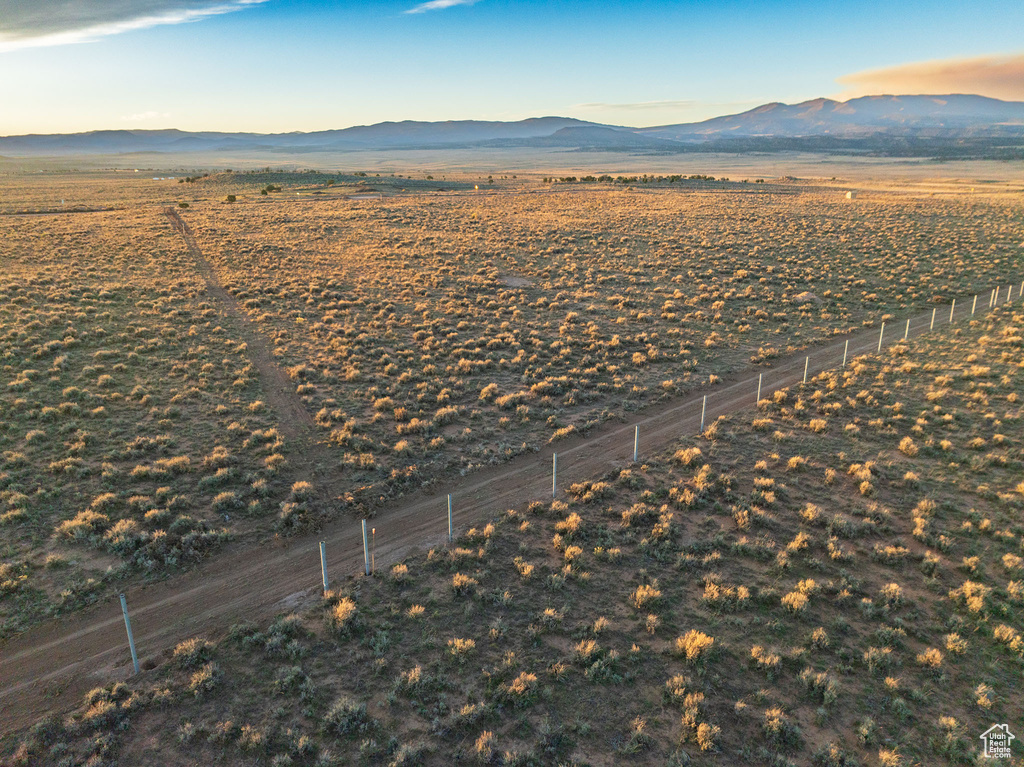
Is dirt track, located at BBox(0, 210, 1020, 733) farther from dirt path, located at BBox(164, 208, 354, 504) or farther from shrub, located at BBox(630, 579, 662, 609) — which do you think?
shrub, located at BBox(630, 579, 662, 609)

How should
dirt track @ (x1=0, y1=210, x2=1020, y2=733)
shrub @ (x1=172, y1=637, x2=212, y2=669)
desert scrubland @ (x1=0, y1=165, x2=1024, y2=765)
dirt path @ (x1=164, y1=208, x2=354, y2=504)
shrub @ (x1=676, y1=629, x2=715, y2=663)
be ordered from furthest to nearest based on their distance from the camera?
dirt path @ (x1=164, y1=208, x2=354, y2=504)
shrub @ (x1=676, y1=629, x2=715, y2=663)
shrub @ (x1=172, y1=637, x2=212, y2=669)
dirt track @ (x1=0, y1=210, x2=1020, y2=733)
desert scrubland @ (x1=0, y1=165, x2=1024, y2=765)

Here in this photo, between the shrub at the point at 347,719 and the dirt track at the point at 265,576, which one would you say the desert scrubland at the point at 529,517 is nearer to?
the shrub at the point at 347,719

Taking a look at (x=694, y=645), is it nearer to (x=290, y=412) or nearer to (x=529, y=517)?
(x=529, y=517)

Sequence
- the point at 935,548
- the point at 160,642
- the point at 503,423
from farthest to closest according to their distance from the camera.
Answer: the point at 503,423, the point at 935,548, the point at 160,642

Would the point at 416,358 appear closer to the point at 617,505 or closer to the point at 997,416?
the point at 617,505

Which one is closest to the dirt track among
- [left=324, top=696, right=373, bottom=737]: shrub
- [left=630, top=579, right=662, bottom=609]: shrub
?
[left=324, top=696, right=373, bottom=737]: shrub

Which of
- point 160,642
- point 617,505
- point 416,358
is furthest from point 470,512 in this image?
point 416,358
